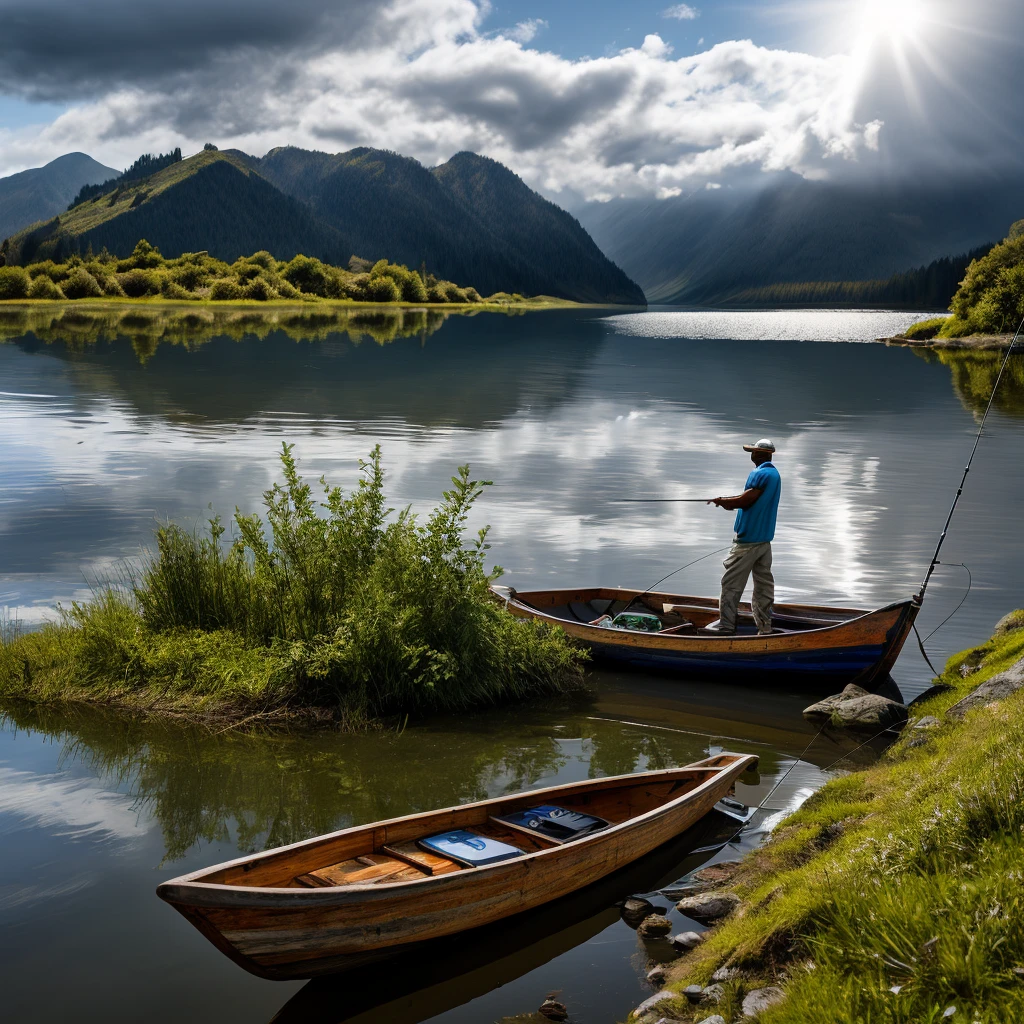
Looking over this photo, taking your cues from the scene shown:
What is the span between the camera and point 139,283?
170250mm

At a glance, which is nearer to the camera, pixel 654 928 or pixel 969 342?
pixel 654 928

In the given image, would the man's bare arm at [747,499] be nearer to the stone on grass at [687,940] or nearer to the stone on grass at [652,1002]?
the stone on grass at [687,940]

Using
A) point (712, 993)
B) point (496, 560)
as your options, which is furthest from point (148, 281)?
point (712, 993)

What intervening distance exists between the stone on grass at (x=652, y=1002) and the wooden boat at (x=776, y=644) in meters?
7.94

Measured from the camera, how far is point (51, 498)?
23.6 m

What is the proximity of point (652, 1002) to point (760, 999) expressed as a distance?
42.9 inches

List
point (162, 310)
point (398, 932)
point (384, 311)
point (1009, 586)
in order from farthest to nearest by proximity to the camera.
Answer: point (384, 311) → point (162, 310) → point (1009, 586) → point (398, 932)

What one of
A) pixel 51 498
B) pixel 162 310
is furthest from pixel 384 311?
pixel 51 498

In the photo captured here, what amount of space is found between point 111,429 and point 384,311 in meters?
156

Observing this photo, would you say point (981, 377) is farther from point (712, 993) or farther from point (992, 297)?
point (712, 993)

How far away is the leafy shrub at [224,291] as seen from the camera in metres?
177

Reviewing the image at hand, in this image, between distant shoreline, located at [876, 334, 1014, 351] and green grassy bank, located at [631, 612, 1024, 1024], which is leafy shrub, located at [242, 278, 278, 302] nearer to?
distant shoreline, located at [876, 334, 1014, 351]

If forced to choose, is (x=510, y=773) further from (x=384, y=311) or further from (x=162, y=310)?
(x=384, y=311)

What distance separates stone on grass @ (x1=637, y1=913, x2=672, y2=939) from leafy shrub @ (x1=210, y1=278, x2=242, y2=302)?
180046 mm
